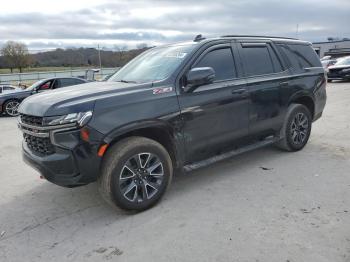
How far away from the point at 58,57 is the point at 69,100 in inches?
1542

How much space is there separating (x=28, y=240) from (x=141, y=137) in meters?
1.56

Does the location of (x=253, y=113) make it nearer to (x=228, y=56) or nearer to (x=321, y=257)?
(x=228, y=56)

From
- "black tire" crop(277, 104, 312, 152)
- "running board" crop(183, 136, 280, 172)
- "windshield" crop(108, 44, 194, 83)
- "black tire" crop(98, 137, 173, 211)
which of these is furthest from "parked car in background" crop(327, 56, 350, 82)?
"black tire" crop(98, 137, 173, 211)


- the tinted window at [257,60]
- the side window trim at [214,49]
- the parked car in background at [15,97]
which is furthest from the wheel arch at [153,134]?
the parked car in background at [15,97]

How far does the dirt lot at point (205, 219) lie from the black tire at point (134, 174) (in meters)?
Answer: 0.19

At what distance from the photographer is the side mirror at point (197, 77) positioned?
4.05 meters

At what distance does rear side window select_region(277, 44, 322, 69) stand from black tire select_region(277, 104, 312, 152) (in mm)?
735

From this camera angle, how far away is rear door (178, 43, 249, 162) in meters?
4.22

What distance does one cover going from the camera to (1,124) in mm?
10828

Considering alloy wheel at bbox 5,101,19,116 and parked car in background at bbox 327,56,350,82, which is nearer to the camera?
alloy wheel at bbox 5,101,19,116

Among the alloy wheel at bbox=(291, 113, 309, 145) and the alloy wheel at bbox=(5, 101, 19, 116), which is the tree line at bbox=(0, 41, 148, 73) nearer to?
the alloy wheel at bbox=(5, 101, 19, 116)

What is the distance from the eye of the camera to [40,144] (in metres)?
3.73

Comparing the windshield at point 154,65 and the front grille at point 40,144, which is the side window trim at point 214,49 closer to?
the windshield at point 154,65

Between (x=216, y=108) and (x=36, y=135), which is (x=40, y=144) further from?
(x=216, y=108)
